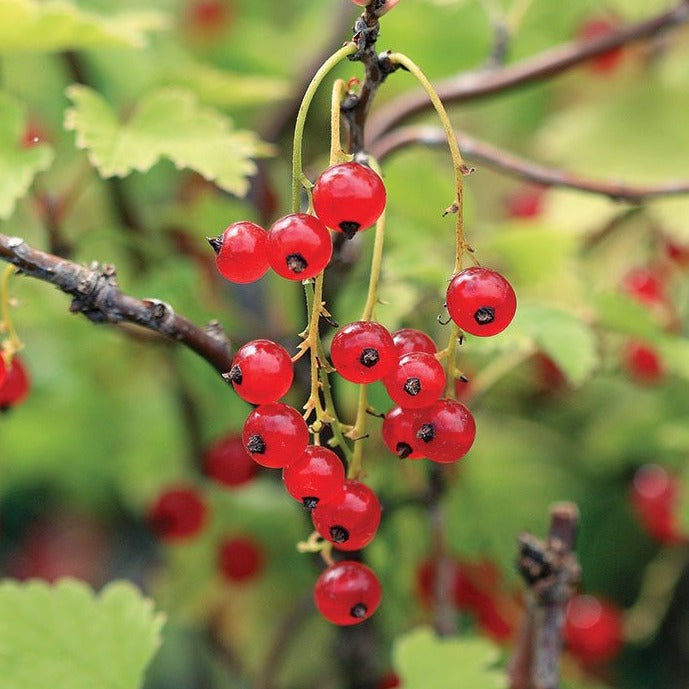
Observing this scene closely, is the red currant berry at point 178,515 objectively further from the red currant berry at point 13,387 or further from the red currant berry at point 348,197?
the red currant berry at point 348,197

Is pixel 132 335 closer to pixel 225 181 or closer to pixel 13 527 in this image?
pixel 225 181

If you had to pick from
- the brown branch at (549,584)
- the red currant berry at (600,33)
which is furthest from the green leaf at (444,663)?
the red currant berry at (600,33)

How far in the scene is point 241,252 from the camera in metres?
0.68

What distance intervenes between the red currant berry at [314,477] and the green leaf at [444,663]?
0.36 metres

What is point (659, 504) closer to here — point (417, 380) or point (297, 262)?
Answer: point (417, 380)

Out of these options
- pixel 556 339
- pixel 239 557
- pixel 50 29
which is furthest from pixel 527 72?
pixel 239 557

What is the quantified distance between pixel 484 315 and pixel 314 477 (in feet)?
0.57

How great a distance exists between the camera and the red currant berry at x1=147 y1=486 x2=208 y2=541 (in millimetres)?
1407

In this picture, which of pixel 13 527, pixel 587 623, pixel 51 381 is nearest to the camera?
pixel 587 623

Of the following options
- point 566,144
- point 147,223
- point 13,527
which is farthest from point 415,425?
point 13,527

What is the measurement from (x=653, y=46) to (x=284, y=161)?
0.88 metres

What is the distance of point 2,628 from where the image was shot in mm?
882

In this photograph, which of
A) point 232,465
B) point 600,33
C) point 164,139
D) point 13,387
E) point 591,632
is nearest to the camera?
point 13,387

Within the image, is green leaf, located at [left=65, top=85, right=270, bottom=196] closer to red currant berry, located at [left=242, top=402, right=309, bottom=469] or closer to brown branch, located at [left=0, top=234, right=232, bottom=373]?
brown branch, located at [left=0, top=234, right=232, bottom=373]
